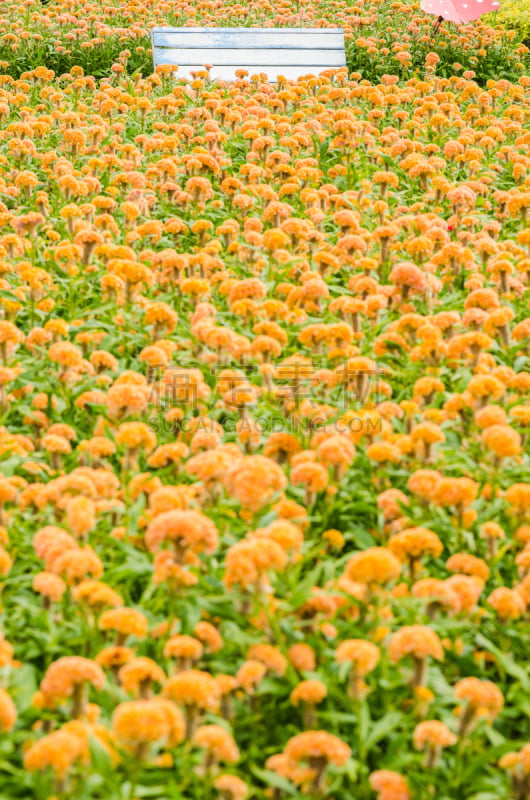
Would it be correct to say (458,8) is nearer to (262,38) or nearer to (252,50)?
(262,38)

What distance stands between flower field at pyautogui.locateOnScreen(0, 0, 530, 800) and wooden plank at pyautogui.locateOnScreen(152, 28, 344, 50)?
16.4 feet

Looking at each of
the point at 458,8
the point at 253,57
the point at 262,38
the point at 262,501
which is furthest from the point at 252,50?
the point at 262,501

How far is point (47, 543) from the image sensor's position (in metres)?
2.65

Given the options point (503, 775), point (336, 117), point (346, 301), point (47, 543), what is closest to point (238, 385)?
point (346, 301)

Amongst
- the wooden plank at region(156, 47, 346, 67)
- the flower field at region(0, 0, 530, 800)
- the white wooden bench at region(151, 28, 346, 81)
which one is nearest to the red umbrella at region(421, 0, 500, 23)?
the white wooden bench at region(151, 28, 346, 81)


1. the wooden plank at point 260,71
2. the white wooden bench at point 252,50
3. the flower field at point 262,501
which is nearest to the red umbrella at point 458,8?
the white wooden bench at point 252,50

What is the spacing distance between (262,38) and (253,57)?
1.41 ft

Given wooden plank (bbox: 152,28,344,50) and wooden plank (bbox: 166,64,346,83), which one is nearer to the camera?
wooden plank (bbox: 166,64,346,83)

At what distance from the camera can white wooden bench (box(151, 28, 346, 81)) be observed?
410 inches

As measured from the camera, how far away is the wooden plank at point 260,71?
34.1 feet

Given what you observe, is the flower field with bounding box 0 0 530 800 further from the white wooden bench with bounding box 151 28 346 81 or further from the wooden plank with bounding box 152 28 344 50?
the wooden plank with bounding box 152 28 344 50

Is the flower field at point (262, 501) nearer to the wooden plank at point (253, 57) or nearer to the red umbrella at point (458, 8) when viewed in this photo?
the wooden plank at point (253, 57)

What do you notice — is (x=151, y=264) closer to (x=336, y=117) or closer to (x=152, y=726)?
(x=336, y=117)

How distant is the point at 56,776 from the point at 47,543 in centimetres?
81
